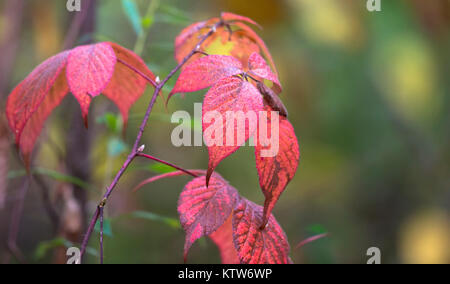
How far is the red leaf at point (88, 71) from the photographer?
0.31m

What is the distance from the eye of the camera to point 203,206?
0.33 meters

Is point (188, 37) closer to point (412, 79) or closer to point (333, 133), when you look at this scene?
point (412, 79)

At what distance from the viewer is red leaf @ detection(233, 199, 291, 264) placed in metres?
0.32

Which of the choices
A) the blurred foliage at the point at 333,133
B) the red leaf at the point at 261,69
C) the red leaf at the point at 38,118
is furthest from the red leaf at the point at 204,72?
the blurred foliage at the point at 333,133

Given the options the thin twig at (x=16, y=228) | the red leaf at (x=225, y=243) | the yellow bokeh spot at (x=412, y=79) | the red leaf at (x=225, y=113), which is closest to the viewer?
the red leaf at (x=225, y=113)

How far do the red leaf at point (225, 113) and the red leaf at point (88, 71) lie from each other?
9cm

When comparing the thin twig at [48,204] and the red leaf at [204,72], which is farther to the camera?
the thin twig at [48,204]

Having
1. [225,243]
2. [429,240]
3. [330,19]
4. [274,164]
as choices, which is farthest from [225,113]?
[429,240]

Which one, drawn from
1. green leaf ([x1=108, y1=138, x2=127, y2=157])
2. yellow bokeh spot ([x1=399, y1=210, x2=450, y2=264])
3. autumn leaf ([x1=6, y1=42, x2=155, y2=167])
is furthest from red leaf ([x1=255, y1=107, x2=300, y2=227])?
yellow bokeh spot ([x1=399, y1=210, x2=450, y2=264])

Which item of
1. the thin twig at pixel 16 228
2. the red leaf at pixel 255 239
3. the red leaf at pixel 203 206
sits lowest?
the thin twig at pixel 16 228

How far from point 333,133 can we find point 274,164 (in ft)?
3.39

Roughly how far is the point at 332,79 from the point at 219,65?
0.98m

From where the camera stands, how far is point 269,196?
282 mm

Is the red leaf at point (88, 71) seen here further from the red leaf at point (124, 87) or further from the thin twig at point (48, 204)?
the thin twig at point (48, 204)
